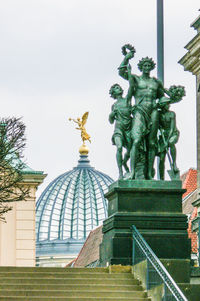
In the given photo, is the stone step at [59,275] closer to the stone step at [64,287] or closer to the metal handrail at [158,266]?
the stone step at [64,287]

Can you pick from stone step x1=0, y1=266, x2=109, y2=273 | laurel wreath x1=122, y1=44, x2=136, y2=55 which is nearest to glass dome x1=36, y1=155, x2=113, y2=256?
laurel wreath x1=122, y1=44, x2=136, y2=55

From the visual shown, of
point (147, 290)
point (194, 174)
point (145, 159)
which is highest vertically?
point (194, 174)

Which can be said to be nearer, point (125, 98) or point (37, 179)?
point (125, 98)

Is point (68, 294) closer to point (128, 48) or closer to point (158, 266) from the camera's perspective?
point (158, 266)

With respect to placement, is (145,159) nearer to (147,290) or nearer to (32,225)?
(147,290)

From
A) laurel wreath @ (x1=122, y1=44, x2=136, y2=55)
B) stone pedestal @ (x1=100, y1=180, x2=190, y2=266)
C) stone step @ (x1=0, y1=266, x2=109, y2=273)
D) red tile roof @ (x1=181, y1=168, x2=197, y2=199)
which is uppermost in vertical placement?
red tile roof @ (x1=181, y1=168, x2=197, y2=199)

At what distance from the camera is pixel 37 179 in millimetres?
52781

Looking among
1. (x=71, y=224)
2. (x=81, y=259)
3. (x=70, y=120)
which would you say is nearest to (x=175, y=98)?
(x=70, y=120)

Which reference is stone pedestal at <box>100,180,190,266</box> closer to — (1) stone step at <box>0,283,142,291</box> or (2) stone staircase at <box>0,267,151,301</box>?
(2) stone staircase at <box>0,267,151,301</box>

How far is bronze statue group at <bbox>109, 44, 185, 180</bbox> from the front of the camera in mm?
28609

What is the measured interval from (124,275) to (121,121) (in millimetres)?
3625

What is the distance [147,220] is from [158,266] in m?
2.56

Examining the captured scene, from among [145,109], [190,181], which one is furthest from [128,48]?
[190,181]

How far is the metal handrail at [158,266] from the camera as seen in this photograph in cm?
2395
